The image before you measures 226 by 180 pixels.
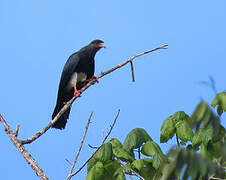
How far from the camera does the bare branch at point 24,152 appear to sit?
11.8 feet

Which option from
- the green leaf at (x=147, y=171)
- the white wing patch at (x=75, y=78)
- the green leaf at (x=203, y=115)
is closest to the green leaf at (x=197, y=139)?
the green leaf at (x=147, y=171)

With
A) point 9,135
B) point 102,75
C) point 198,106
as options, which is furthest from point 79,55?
point 198,106

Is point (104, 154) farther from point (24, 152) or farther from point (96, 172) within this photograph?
point (24, 152)

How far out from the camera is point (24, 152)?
383 centimetres

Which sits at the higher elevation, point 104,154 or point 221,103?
point 104,154

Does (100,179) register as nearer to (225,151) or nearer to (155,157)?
(155,157)

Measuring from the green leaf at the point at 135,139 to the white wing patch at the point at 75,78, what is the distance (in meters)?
2.63

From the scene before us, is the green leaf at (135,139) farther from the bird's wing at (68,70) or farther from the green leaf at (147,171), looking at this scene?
the bird's wing at (68,70)

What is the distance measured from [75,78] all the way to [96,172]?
3075 mm

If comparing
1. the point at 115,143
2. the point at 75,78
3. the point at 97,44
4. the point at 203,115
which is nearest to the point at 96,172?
the point at 115,143

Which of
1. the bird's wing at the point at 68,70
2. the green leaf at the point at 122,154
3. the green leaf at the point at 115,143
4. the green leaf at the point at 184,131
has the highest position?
the bird's wing at the point at 68,70

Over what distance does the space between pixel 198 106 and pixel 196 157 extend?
0.90 ft

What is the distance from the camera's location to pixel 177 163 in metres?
1.33

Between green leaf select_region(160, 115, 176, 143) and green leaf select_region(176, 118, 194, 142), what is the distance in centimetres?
7
